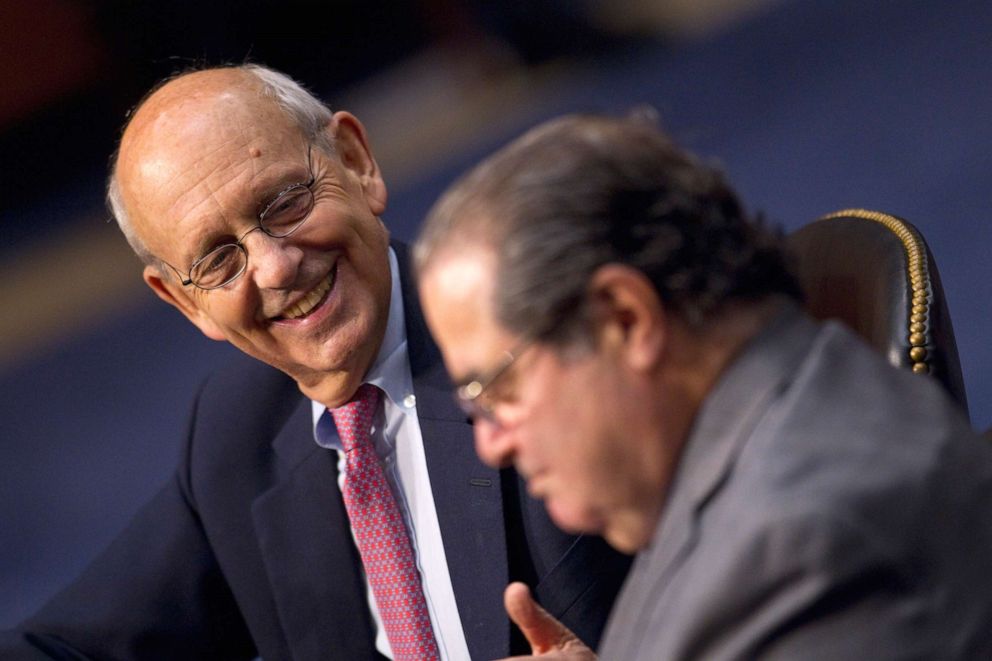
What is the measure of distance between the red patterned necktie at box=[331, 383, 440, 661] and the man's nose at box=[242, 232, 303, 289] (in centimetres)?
21

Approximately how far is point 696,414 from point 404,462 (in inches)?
31.7

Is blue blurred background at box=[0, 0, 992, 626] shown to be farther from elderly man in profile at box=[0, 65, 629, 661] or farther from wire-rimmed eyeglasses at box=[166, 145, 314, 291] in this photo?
wire-rimmed eyeglasses at box=[166, 145, 314, 291]

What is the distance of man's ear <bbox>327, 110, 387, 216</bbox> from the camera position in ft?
5.69

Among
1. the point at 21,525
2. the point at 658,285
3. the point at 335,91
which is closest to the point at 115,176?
the point at 658,285

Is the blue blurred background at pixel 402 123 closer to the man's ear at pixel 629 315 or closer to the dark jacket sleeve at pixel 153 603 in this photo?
the dark jacket sleeve at pixel 153 603

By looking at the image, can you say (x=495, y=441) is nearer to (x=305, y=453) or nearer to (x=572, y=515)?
(x=572, y=515)

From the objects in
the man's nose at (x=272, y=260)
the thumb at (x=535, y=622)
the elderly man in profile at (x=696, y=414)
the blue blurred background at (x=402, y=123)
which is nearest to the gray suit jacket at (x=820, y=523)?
the elderly man in profile at (x=696, y=414)

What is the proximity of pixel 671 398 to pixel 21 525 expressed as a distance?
281 centimetres

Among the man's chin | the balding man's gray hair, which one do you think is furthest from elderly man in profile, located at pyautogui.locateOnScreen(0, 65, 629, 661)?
the balding man's gray hair

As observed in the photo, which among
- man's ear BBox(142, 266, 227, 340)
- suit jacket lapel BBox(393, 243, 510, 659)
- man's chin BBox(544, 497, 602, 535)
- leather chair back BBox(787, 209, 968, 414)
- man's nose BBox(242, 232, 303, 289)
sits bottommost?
suit jacket lapel BBox(393, 243, 510, 659)

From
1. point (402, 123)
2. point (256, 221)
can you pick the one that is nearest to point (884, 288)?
point (256, 221)

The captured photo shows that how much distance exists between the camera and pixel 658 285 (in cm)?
96

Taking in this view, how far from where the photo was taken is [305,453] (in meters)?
1.80

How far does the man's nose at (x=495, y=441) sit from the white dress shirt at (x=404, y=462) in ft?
2.20
